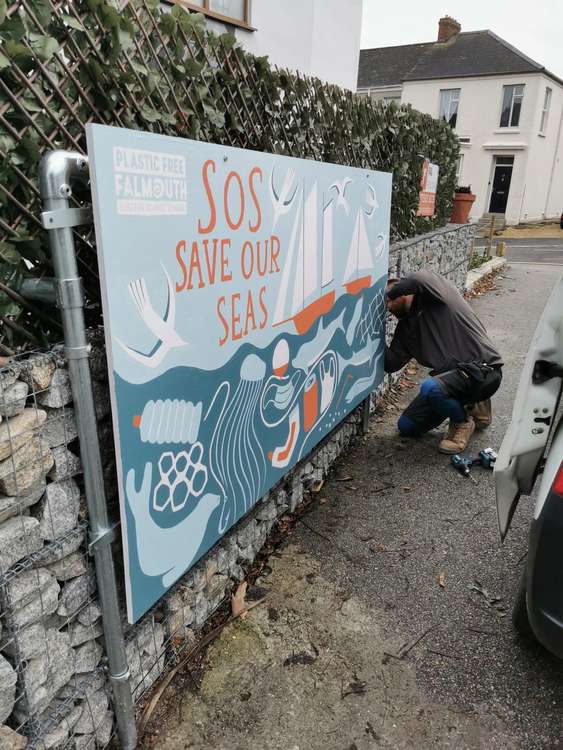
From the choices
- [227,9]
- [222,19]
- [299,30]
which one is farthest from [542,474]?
[299,30]

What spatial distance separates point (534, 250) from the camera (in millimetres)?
21781

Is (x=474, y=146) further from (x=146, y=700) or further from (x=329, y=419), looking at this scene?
(x=146, y=700)

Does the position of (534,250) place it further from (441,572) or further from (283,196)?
(283,196)

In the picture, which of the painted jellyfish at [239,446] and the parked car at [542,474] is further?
the painted jellyfish at [239,446]

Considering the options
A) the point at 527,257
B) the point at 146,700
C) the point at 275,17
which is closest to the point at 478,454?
the point at 146,700

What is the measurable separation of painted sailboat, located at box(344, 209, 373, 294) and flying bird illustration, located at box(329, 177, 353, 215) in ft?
0.73

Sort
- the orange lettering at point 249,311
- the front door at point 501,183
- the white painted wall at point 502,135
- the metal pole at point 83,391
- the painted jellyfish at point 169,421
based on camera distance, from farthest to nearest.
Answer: the front door at point 501,183, the white painted wall at point 502,135, the orange lettering at point 249,311, the painted jellyfish at point 169,421, the metal pole at point 83,391

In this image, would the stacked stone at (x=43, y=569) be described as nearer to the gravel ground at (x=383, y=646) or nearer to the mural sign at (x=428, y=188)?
the gravel ground at (x=383, y=646)

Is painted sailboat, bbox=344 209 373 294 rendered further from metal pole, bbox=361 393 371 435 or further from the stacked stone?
the stacked stone

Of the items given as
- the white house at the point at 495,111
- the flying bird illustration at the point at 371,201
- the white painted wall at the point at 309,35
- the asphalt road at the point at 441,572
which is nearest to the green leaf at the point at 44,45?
the flying bird illustration at the point at 371,201

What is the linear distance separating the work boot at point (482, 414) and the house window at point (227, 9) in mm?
4599

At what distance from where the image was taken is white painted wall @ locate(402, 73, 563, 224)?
27.7 m

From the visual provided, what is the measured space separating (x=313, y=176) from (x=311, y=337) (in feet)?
2.86

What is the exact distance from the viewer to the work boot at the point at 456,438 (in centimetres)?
465
